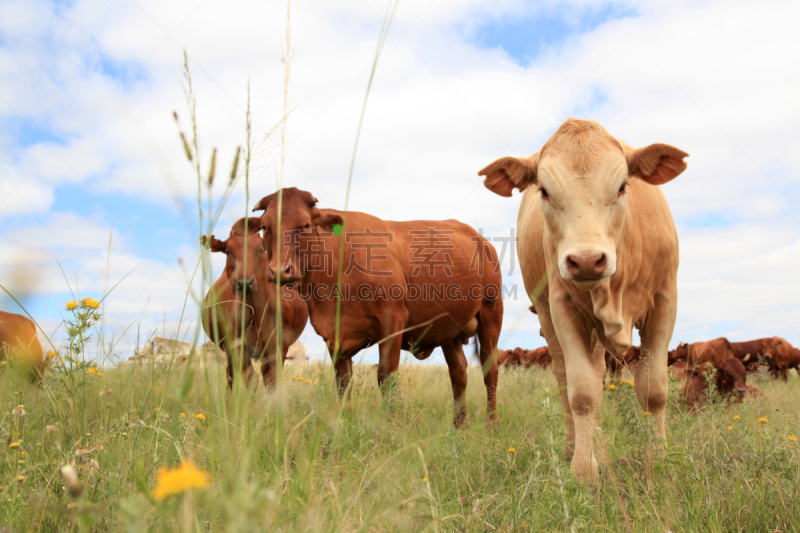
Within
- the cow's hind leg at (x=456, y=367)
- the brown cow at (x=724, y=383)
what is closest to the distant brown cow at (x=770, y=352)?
the brown cow at (x=724, y=383)

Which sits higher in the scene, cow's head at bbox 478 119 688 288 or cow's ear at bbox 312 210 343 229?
cow's ear at bbox 312 210 343 229

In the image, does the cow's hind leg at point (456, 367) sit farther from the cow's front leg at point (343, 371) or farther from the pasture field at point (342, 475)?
the pasture field at point (342, 475)

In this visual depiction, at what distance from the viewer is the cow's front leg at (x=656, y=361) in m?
3.76

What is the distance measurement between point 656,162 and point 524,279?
167cm

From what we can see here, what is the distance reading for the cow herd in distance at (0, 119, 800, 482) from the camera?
10.9 ft

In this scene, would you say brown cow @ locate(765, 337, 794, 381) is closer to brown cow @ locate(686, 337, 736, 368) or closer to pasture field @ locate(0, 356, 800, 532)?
brown cow @ locate(686, 337, 736, 368)

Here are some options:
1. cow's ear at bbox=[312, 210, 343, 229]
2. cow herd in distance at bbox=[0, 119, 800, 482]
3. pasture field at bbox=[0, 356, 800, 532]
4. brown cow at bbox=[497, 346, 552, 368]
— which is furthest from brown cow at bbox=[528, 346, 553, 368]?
pasture field at bbox=[0, 356, 800, 532]

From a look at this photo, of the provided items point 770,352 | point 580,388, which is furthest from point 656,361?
point 770,352

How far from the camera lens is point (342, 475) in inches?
130

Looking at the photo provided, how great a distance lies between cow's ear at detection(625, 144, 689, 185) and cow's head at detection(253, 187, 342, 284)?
3.12 metres

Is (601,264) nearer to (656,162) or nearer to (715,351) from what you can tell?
(656,162)

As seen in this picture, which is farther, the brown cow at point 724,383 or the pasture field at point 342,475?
the brown cow at point 724,383

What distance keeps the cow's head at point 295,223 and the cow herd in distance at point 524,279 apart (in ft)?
0.05

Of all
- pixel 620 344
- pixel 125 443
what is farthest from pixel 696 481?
pixel 125 443
